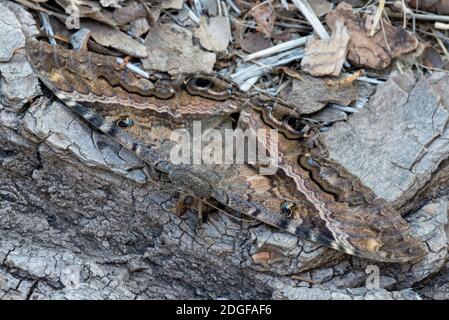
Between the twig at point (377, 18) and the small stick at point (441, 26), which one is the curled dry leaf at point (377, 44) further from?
the small stick at point (441, 26)

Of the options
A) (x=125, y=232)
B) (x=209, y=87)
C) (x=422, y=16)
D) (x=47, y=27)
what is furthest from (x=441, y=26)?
(x=47, y=27)

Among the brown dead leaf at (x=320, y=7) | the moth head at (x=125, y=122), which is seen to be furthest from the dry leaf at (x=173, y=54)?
the brown dead leaf at (x=320, y=7)

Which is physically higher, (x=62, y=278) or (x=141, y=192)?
(x=141, y=192)

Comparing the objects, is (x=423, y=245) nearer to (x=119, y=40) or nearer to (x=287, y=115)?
(x=287, y=115)

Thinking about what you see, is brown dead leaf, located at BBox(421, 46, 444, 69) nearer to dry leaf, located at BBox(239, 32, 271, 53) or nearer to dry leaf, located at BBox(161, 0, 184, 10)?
dry leaf, located at BBox(239, 32, 271, 53)

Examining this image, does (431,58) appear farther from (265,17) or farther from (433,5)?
(265,17)

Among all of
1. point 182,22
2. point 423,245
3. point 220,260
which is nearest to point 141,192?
point 220,260
